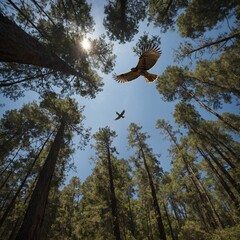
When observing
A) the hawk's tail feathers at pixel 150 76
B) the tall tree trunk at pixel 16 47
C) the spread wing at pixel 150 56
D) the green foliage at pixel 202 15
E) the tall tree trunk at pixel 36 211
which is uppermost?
the green foliage at pixel 202 15

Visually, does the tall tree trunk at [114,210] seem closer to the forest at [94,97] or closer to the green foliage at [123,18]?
the forest at [94,97]

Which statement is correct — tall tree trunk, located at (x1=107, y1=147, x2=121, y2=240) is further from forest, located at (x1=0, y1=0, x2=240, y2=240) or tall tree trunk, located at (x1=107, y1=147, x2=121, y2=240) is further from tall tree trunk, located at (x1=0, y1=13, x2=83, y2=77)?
tall tree trunk, located at (x1=0, y1=13, x2=83, y2=77)

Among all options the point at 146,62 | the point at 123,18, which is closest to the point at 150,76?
the point at 146,62

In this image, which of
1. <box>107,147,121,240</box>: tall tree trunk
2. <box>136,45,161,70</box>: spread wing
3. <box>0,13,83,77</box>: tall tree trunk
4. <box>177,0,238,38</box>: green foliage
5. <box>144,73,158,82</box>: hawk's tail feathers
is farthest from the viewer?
<box>107,147,121,240</box>: tall tree trunk

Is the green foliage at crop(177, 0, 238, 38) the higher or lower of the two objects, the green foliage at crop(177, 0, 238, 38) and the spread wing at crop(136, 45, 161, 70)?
the higher

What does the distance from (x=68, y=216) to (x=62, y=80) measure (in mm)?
16954

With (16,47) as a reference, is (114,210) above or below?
above

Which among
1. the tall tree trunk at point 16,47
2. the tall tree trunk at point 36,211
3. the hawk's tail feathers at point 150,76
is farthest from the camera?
the hawk's tail feathers at point 150,76

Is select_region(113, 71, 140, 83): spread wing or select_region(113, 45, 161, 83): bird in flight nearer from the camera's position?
select_region(113, 45, 161, 83): bird in flight

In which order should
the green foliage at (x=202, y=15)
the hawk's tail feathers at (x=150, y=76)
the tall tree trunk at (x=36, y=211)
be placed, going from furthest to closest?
the green foliage at (x=202, y=15)
the hawk's tail feathers at (x=150, y=76)
the tall tree trunk at (x=36, y=211)

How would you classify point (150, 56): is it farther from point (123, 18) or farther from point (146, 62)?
point (123, 18)

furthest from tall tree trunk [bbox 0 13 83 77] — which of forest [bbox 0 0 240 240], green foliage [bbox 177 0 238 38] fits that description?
green foliage [bbox 177 0 238 38]

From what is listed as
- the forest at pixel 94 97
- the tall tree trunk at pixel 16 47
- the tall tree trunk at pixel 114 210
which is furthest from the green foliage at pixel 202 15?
the tall tree trunk at pixel 114 210

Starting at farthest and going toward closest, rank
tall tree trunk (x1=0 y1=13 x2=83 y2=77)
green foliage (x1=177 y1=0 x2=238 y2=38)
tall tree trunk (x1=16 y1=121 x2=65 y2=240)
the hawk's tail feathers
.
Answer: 1. green foliage (x1=177 y1=0 x2=238 y2=38)
2. the hawk's tail feathers
3. tall tree trunk (x1=16 y1=121 x2=65 y2=240)
4. tall tree trunk (x1=0 y1=13 x2=83 y2=77)
